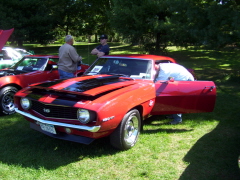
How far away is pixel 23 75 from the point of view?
6.05 meters

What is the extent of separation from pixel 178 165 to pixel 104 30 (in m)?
28.0

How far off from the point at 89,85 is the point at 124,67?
1208mm

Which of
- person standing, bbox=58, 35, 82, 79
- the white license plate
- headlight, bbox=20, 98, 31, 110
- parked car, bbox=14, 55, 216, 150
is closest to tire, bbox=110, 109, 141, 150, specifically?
parked car, bbox=14, 55, 216, 150

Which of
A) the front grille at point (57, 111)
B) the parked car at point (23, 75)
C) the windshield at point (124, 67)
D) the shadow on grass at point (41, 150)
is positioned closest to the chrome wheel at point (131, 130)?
the shadow on grass at point (41, 150)

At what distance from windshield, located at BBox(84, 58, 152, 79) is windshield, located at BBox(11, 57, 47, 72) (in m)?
1.99

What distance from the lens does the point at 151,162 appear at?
3.63 meters

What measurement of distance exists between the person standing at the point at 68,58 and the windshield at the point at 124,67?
2.24 ft

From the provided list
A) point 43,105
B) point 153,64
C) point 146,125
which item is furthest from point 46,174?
point 153,64

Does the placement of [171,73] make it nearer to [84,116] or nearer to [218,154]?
[218,154]

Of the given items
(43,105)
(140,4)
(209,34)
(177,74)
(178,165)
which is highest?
(140,4)

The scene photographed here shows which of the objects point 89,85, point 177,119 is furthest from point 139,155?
point 177,119

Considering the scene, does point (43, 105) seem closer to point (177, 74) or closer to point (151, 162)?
point (151, 162)

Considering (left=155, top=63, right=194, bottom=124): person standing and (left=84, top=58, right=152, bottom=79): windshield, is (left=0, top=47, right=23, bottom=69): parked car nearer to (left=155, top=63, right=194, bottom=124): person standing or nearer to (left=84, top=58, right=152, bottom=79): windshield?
(left=84, top=58, right=152, bottom=79): windshield

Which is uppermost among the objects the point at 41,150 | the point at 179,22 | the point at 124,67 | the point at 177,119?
the point at 179,22
